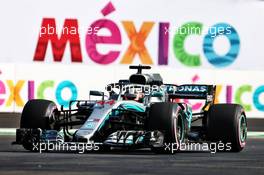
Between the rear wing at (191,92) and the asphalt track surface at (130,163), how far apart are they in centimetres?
128

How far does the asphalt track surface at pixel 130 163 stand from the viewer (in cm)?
1230

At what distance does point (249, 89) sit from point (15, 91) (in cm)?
504

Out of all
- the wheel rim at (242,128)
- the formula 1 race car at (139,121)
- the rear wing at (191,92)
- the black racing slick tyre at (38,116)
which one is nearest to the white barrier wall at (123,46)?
the rear wing at (191,92)

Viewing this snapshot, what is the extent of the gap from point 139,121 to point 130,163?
10.4 ft

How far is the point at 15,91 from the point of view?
22.1 meters

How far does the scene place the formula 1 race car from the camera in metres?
15.0

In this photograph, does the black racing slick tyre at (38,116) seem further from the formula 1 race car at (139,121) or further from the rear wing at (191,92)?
the rear wing at (191,92)

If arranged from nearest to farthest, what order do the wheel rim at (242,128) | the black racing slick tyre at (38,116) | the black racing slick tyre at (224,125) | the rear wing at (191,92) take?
the black racing slick tyre at (224,125)
the black racing slick tyre at (38,116)
the wheel rim at (242,128)
the rear wing at (191,92)

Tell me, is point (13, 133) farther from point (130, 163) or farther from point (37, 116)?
point (130, 163)

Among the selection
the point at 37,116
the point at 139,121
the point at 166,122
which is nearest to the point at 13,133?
the point at 37,116

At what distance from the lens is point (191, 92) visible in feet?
56.4

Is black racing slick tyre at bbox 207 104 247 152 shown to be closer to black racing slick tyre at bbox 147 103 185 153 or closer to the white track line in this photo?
black racing slick tyre at bbox 147 103 185 153

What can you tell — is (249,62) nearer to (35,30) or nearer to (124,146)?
(35,30)

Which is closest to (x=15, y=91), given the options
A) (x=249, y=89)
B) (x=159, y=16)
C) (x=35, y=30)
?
(x=35, y=30)
